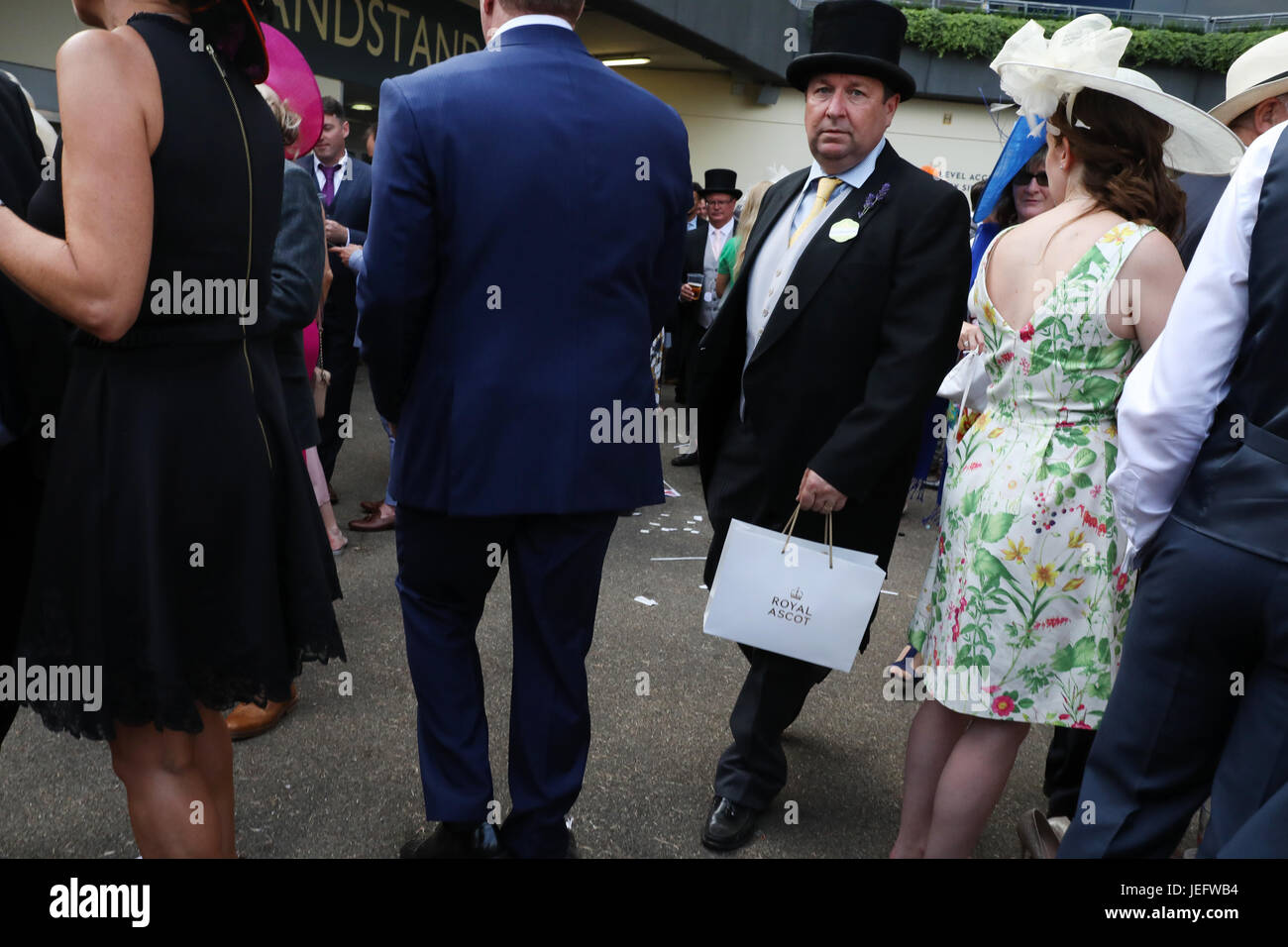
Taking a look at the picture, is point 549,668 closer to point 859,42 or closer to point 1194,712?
Result: point 1194,712

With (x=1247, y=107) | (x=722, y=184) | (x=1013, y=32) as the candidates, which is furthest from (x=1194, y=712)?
(x=1013, y=32)

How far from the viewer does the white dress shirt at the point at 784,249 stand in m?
2.52

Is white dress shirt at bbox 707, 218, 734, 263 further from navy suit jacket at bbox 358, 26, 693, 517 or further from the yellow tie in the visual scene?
navy suit jacket at bbox 358, 26, 693, 517

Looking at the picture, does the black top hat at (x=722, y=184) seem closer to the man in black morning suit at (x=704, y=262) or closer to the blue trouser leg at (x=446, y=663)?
the man in black morning suit at (x=704, y=262)

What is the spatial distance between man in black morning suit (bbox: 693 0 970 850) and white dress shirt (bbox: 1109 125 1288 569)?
0.76m

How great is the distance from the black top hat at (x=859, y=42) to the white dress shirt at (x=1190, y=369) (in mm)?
1184

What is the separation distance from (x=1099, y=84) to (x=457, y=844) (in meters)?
2.19

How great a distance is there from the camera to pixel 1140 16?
24.0 meters

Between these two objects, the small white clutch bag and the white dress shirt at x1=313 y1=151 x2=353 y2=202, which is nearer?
the small white clutch bag

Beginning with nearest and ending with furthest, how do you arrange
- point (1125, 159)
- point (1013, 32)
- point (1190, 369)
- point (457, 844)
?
point (1190, 369) → point (1125, 159) → point (457, 844) → point (1013, 32)

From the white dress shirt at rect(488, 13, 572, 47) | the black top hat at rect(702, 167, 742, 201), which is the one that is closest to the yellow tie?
the white dress shirt at rect(488, 13, 572, 47)

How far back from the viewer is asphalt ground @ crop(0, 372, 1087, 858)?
8.23ft

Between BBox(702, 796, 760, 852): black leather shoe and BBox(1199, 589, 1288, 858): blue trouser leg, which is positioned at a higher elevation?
BBox(1199, 589, 1288, 858): blue trouser leg
